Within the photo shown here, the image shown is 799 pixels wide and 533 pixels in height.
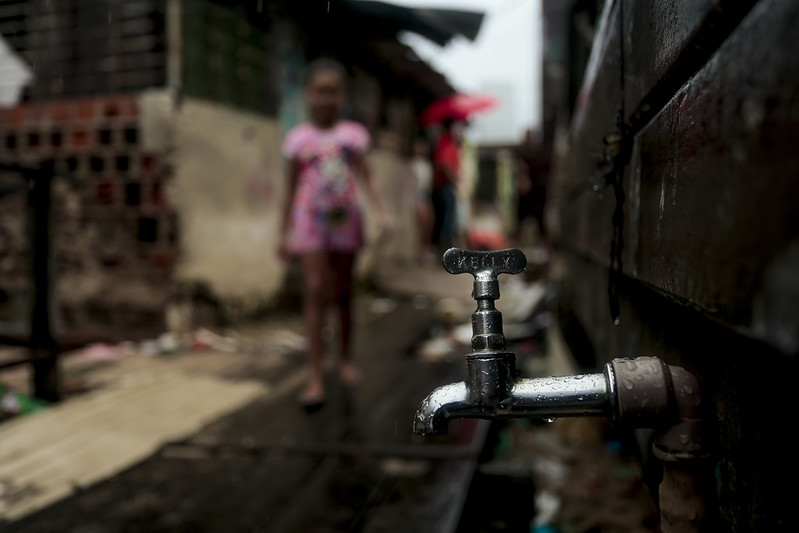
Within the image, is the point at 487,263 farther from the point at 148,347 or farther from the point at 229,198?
the point at 229,198

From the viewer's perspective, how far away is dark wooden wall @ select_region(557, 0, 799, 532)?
1.51 feet

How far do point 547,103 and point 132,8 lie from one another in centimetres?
929

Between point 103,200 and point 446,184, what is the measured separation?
626 cm

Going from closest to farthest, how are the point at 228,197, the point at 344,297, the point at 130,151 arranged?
the point at 344,297 → the point at 130,151 → the point at 228,197

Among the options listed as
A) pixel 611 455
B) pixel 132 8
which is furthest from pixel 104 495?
pixel 132 8

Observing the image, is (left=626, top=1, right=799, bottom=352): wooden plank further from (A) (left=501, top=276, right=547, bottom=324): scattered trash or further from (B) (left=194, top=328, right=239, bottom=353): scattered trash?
(B) (left=194, top=328, right=239, bottom=353): scattered trash

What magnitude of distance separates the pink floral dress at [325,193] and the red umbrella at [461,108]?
24.4ft

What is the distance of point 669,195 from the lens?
791mm

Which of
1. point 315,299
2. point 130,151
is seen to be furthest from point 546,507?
point 130,151

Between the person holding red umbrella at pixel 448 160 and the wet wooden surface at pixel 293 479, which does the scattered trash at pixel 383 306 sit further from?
the wet wooden surface at pixel 293 479

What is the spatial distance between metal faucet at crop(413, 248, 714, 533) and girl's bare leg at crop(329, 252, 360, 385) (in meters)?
2.57

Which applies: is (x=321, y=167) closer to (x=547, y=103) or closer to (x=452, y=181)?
(x=452, y=181)

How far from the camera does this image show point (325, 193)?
3344 millimetres

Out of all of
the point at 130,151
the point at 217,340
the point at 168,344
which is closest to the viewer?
the point at 168,344
